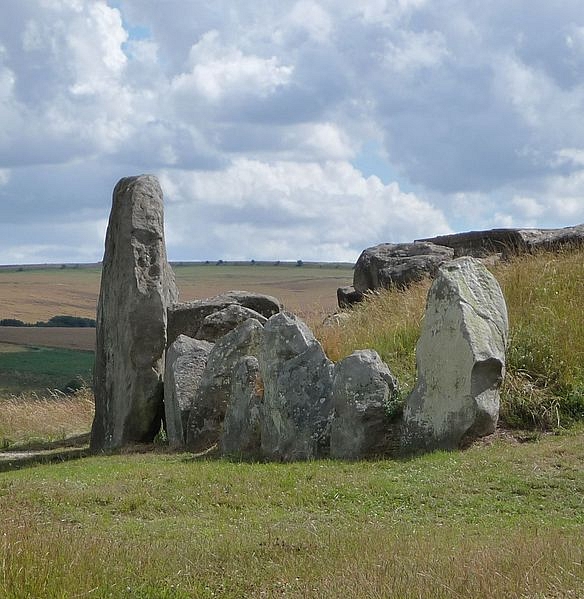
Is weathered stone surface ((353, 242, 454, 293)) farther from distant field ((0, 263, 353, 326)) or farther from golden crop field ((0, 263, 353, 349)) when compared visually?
distant field ((0, 263, 353, 326))

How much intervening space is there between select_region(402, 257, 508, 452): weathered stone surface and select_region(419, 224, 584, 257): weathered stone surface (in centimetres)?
1085

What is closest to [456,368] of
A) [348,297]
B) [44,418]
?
[44,418]

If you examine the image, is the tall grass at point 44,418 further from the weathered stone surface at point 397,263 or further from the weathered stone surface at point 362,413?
the weathered stone surface at point 362,413

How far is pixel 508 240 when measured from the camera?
30.8 metres

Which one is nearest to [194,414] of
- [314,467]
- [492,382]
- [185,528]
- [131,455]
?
[131,455]

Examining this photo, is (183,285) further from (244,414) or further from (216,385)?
(244,414)

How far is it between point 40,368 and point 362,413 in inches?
1664

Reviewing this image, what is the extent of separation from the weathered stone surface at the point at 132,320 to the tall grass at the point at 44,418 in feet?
9.61

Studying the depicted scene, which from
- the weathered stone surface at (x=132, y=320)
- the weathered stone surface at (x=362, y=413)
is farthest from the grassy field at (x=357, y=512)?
the weathered stone surface at (x=132, y=320)

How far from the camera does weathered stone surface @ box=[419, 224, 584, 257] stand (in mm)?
28422

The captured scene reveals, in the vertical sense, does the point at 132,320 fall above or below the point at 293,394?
above

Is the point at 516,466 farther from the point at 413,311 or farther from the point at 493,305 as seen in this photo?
the point at 413,311

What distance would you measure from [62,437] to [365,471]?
11721 mm

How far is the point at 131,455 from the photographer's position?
19.4 meters
